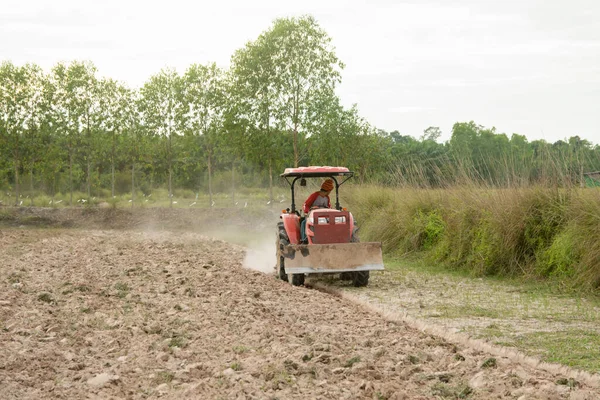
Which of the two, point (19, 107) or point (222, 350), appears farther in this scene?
point (19, 107)

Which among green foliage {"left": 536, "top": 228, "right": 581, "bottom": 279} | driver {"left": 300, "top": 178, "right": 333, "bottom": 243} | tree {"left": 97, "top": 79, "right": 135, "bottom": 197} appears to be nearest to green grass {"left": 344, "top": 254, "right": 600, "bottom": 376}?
green foliage {"left": 536, "top": 228, "right": 581, "bottom": 279}

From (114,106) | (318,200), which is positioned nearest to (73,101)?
(114,106)

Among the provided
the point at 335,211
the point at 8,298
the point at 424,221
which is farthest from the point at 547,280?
the point at 8,298

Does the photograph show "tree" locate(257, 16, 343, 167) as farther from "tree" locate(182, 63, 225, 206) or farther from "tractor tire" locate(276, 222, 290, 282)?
"tractor tire" locate(276, 222, 290, 282)

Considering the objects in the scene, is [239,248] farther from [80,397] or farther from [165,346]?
[80,397]

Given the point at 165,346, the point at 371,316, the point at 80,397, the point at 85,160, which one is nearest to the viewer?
the point at 80,397

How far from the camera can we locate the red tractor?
11422 mm

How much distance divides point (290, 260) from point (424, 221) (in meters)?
5.35

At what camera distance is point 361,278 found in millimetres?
11773

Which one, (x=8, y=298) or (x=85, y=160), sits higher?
(x=85, y=160)

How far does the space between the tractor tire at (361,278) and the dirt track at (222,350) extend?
1.11 m

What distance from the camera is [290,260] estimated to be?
37.5ft

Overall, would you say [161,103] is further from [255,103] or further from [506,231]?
[506,231]

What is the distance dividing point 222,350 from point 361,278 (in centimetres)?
520
